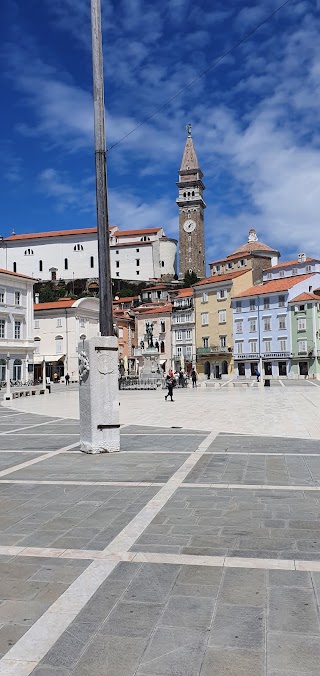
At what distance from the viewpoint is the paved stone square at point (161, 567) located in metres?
3.17

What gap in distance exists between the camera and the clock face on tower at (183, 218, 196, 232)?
11838 centimetres

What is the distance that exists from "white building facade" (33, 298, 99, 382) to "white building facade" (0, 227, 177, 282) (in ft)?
151

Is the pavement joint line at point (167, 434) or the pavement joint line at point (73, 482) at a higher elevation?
the pavement joint line at point (73, 482)

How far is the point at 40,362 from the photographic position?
64.5m

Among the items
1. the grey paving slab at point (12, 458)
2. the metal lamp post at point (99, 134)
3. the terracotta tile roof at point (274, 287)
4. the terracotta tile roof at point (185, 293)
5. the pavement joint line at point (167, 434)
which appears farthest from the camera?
the terracotta tile roof at point (185, 293)

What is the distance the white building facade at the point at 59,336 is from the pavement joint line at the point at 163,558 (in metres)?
59.5

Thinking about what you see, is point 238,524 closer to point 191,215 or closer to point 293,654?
point 293,654

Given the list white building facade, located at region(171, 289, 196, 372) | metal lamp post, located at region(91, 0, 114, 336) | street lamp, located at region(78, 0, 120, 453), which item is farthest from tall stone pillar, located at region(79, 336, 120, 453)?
white building facade, located at region(171, 289, 196, 372)

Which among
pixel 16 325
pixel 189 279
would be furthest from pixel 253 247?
pixel 16 325

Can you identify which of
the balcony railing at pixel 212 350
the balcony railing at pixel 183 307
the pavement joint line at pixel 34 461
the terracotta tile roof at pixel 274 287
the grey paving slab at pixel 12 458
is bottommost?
the grey paving slab at pixel 12 458

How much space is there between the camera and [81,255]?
112 meters

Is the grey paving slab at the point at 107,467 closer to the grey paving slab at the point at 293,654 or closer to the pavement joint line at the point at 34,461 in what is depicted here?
the pavement joint line at the point at 34,461

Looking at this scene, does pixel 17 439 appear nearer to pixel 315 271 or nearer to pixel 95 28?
pixel 95 28

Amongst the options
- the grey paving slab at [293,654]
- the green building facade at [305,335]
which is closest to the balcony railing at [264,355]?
the green building facade at [305,335]
